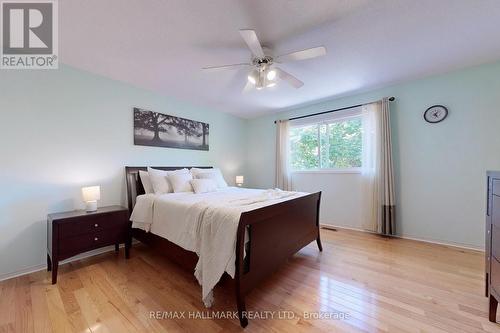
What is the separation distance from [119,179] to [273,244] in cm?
239

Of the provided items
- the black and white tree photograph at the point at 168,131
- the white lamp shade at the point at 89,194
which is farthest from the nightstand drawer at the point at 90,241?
the black and white tree photograph at the point at 168,131

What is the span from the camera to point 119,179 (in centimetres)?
284

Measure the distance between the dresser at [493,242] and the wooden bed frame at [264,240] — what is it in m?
1.43

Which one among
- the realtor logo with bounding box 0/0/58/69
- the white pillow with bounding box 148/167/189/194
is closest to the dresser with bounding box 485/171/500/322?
the white pillow with bounding box 148/167/189/194

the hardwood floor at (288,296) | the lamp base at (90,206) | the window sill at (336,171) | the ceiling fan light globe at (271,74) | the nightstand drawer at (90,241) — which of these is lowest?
the hardwood floor at (288,296)

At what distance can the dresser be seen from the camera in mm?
1312

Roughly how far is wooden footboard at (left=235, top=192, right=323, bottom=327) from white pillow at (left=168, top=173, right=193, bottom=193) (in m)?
1.66

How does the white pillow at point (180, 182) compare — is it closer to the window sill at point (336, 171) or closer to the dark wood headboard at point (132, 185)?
the dark wood headboard at point (132, 185)

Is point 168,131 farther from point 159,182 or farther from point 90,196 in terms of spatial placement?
point 90,196

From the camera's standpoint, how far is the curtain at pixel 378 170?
3055 mm

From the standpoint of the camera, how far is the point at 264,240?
5.58ft

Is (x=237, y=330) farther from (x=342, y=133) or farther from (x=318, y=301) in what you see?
(x=342, y=133)

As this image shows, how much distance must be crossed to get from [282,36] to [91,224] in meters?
2.84

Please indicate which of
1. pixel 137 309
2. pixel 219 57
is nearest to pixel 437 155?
pixel 219 57
